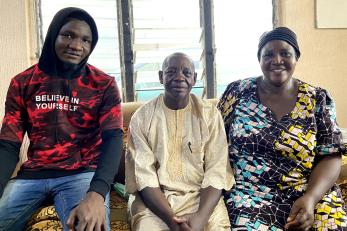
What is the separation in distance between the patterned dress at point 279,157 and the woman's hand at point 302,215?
6cm

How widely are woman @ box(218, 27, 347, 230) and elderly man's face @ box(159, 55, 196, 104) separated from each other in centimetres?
32

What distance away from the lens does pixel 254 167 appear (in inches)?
65.5

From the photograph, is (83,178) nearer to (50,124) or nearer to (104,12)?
(50,124)

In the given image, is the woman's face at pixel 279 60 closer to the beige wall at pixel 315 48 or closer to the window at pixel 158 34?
the window at pixel 158 34

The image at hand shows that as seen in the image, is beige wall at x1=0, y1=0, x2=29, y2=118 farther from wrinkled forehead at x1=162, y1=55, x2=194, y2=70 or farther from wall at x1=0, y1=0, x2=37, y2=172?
wrinkled forehead at x1=162, y1=55, x2=194, y2=70

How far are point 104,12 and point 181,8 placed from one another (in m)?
0.83

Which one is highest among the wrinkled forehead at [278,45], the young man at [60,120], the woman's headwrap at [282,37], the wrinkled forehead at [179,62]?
the woman's headwrap at [282,37]

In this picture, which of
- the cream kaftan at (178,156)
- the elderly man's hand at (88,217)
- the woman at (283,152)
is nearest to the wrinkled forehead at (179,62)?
the cream kaftan at (178,156)

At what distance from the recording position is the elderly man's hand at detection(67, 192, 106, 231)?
1199 millimetres

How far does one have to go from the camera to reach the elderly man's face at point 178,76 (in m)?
1.68

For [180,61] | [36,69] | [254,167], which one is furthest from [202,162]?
[36,69]

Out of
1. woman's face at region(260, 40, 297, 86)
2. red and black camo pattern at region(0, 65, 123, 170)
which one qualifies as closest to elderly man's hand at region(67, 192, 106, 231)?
red and black camo pattern at region(0, 65, 123, 170)

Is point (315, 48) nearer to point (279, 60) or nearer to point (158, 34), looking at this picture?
point (158, 34)

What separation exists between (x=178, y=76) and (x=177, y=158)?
41cm
